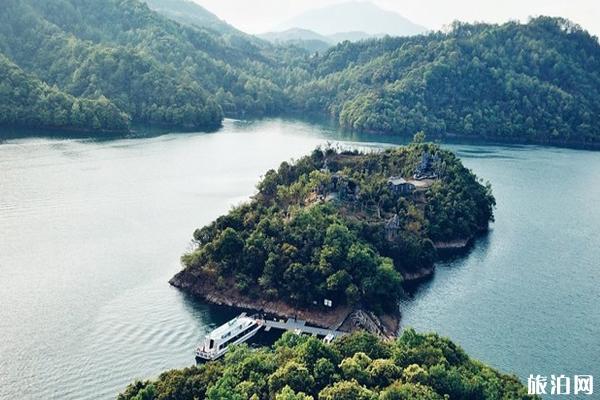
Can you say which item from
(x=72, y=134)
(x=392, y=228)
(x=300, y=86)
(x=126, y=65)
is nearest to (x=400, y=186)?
(x=392, y=228)

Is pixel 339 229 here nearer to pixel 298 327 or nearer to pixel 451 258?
pixel 298 327

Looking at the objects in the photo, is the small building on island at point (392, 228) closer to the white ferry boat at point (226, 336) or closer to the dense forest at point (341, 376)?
the white ferry boat at point (226, 336)

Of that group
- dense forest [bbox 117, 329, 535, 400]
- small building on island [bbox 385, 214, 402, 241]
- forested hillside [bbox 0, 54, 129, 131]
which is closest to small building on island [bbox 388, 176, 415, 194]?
small building on island [bbox 385, 214, 402, 241]

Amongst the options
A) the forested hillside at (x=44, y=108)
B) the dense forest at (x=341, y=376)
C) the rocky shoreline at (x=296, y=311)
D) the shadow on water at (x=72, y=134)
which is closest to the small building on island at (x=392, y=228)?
the rocky shoreline at (x=296, y=311)

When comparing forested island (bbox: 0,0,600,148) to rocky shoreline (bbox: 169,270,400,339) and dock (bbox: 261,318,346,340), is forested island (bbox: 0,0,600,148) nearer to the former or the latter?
rocky shoreline (bbox: 169,270,400,339)

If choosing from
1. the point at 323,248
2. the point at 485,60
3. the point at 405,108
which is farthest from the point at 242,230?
the point at 485,60
